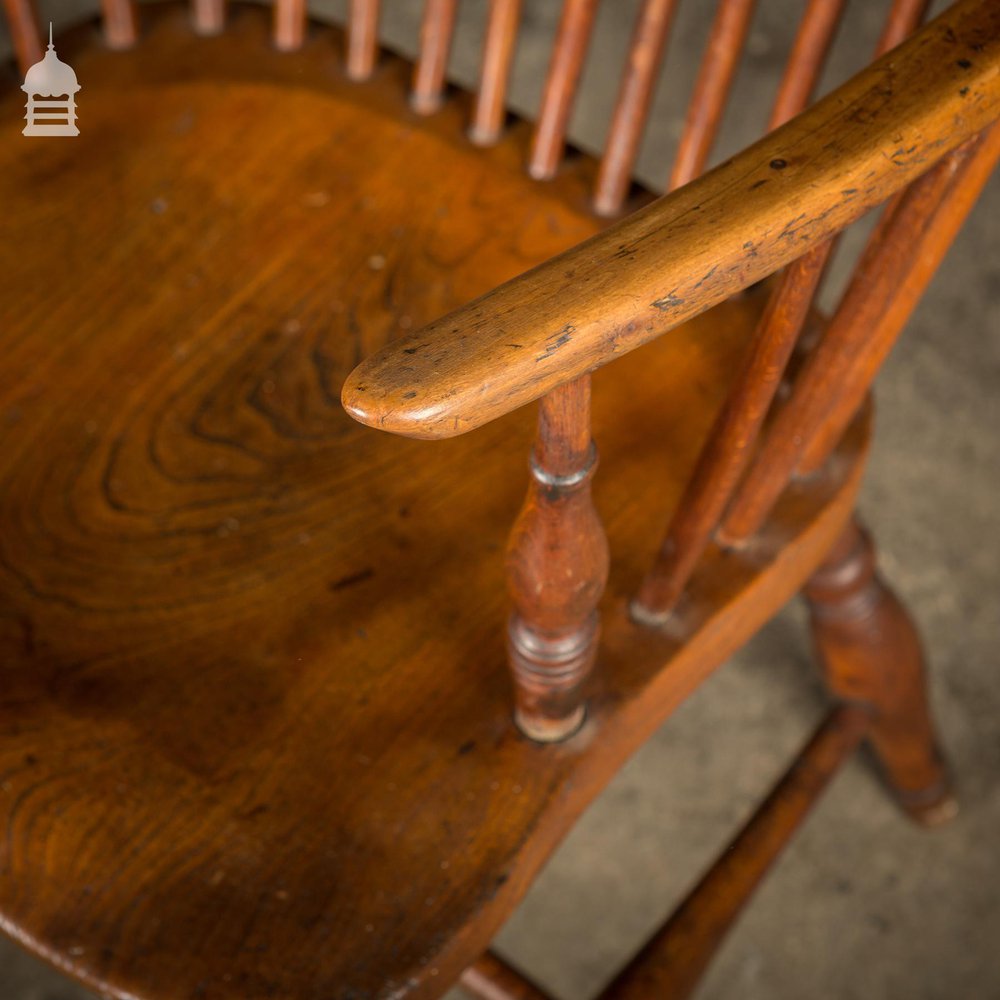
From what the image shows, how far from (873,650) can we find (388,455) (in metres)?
0.44

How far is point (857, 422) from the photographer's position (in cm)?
79

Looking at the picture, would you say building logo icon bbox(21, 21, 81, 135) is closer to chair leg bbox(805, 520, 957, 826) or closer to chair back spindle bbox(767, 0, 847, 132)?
chair back spindle bbox(767, 0, 847, 132)

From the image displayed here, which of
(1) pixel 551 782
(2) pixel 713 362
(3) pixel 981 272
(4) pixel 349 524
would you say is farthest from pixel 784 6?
(1) pixel 551 782

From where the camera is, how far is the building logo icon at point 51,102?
2.90 ft

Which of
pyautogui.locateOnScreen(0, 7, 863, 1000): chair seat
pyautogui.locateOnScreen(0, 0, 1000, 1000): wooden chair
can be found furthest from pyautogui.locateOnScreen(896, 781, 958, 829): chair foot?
pyautogui.locateOnScreen(0, 7, 863, 1000): chair seat

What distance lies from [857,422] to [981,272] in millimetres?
860

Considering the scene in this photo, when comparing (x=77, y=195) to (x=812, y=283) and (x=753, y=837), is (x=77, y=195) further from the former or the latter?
(x=753, y=837)

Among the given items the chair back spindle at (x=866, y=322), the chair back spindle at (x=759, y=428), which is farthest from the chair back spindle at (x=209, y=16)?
the chair back spindle at (x=866, y=322)

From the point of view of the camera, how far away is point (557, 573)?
0.57 m

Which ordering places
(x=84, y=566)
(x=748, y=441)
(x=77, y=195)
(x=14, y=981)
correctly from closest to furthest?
(x=748, y=441) → (x=84, y=566) → (x=77, y=195) → (x=14, y=981)

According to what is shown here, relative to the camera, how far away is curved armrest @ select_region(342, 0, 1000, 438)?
43cm

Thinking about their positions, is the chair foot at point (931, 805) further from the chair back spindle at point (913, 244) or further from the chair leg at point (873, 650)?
the chair back spindle at point (913, 244)

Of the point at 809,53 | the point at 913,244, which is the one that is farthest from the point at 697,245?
the point at 809,53

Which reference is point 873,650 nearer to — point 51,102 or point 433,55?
point 433,55
